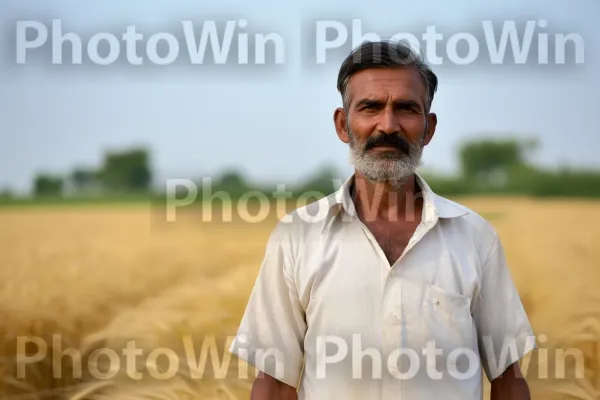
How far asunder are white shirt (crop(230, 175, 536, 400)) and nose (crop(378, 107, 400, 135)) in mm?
211

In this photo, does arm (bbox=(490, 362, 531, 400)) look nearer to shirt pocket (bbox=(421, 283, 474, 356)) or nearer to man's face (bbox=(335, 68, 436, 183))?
shirt pocket (bbox=(421, 283, 474, 356))

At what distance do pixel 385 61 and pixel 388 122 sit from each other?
0.51 ft

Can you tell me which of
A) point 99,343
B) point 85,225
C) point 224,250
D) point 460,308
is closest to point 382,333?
point 460,308

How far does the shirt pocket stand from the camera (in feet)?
5.23

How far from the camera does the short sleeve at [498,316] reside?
5.42 ft

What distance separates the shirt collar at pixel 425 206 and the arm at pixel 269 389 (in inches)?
16.1

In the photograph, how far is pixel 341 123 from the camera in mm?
1847

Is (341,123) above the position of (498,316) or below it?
above

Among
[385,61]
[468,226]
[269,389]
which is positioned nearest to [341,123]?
[385,61]

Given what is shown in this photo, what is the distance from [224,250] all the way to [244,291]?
0.83 feet

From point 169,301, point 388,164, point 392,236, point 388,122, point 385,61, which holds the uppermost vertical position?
point 385,61

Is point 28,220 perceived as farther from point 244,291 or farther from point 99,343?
point 244,291

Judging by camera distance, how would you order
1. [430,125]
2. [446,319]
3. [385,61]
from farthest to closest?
[430,125] < [385,61] < [446,319]

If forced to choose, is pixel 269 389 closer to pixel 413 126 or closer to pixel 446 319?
pixel 446 319
